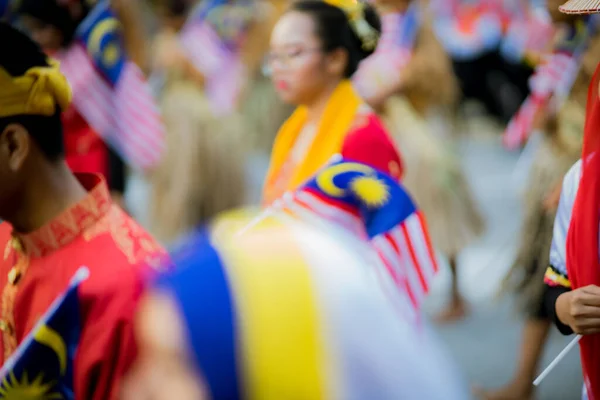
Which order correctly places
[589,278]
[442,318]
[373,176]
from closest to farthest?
[589,278] < [373,176] < [442,318]

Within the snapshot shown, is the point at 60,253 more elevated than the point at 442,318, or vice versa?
the point at 60,253

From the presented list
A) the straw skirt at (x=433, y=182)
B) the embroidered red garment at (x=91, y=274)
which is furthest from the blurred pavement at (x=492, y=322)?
the embroidered red garment at (x=91, y=274)

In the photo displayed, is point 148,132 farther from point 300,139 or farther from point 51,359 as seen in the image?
point 51,359

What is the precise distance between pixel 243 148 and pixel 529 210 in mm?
2764

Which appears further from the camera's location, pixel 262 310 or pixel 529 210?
pixel 529 210

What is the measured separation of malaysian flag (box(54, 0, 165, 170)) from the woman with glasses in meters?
1.64

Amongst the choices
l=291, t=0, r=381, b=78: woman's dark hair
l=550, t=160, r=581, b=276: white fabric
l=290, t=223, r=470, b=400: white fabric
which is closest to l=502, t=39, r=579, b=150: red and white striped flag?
l=291, t=0, r=381, b=78: woman's dark hair

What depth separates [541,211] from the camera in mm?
3715

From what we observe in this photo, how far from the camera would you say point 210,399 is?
2.98ft

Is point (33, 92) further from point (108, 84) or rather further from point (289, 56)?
point (108, 84)

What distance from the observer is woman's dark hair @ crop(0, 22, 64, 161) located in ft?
5.65

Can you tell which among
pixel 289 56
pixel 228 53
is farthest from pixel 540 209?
pixel 228 53

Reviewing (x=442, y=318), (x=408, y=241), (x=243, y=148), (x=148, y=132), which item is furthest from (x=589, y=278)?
(x=243, y=148)

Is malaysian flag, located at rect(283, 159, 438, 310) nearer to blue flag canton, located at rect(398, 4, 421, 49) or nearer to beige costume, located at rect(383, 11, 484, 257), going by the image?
beige costume, located at rect(383, 11, 484, 257)
